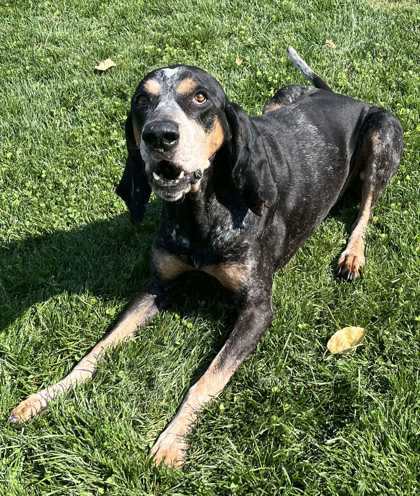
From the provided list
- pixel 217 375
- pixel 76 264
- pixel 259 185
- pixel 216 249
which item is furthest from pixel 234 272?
pixel 76 264

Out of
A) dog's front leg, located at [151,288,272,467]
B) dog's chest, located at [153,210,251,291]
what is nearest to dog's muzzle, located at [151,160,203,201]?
dog's chest, located at [153,210,251,291]

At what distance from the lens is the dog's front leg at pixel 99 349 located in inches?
149

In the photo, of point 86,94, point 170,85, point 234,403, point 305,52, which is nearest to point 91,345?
point 234,403

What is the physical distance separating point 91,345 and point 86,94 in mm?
4007

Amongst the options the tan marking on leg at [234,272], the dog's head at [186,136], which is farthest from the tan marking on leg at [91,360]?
the dog's head at [186,136]

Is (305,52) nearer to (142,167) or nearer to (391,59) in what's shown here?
(391,59)

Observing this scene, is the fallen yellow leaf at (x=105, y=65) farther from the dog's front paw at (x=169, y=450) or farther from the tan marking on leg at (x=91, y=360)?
the dog's front paw at (x=169, y=450)

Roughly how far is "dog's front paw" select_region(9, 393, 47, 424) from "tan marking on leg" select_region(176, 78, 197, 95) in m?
2.24

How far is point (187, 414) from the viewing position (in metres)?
3.66

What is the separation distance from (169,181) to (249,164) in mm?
691

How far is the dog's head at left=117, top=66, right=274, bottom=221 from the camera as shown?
340cm

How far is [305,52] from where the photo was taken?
745 centimetres

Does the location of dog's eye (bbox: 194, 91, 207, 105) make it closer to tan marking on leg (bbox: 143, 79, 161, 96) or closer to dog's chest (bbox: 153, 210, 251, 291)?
tan marking on leg (bbox: 143, 79, 161, 96)

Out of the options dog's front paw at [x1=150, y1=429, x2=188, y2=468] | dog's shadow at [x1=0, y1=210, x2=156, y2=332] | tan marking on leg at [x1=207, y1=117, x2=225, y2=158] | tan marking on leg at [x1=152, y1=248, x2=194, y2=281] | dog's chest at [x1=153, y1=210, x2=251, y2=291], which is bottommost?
dog's shadow at [x1=0, y1=210, x2=156, y2=332]
